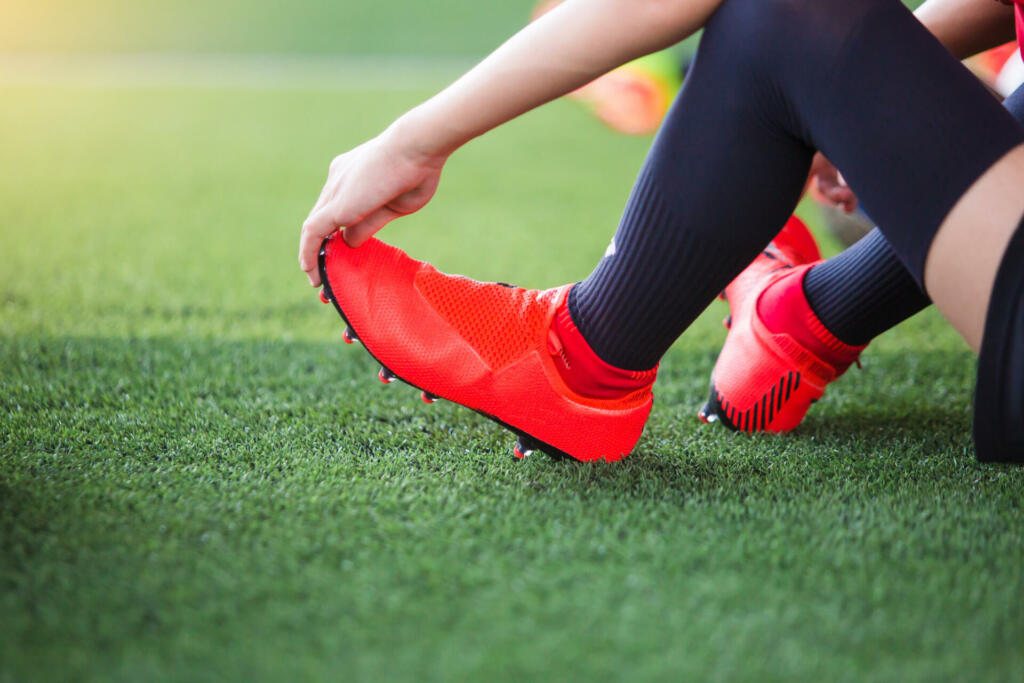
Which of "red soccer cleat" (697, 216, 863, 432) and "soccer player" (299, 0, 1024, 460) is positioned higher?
"soccer player" (299, 0, 1024, 460)

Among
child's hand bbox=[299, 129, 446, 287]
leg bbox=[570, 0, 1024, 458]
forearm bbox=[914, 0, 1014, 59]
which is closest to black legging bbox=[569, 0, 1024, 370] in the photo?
leg bbox=[570, 0, 1024, 458]

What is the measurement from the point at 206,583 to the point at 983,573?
18.5 inches

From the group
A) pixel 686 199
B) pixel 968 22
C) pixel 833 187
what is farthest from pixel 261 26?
pixel 686 199

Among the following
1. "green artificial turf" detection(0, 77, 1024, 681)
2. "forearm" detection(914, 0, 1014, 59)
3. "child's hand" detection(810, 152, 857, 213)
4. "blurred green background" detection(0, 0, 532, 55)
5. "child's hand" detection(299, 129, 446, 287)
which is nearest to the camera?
"green artificial turf" detection(0, 77, 1024, 681)

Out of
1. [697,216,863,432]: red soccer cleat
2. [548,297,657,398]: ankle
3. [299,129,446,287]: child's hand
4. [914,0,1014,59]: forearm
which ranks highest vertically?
[914,0,1014,59]: forearm

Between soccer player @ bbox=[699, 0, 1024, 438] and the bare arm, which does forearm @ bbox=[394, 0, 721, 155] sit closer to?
the bare arm

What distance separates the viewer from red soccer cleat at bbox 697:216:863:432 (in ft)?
2.64

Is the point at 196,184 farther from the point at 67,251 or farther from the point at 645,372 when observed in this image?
the point at 645,372

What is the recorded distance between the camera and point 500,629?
48cm

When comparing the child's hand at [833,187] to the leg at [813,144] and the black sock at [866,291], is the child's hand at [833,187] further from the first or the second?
the leg at [813,144]

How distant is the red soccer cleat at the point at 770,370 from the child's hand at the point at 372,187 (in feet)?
1.05

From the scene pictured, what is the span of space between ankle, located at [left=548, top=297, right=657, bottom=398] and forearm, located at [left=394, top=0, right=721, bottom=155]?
174 millimetres

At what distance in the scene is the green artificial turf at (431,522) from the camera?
467 millimetres

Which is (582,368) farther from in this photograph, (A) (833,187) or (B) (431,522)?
(A) (833,187)
